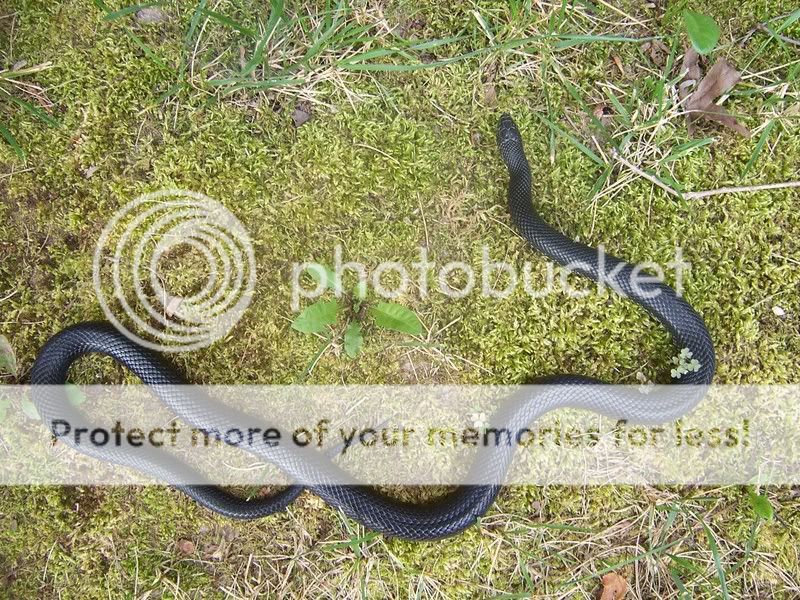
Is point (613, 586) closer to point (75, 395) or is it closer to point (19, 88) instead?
point (75, 395)

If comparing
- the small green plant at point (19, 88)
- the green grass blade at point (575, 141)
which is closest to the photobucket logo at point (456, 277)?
the green grass blade at point (575, 141)

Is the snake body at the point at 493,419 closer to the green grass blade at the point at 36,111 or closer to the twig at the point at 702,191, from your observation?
the twig at the point at 702,191

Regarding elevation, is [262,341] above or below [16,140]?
below

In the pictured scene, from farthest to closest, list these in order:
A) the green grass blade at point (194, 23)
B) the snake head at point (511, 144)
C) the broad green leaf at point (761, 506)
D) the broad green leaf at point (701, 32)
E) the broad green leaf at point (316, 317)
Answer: the snake head at point (511, 144)
the broad green leaf at point (761, 506)
the broad green leaf at point (316, 317)
the green grass blade at point (194, 23)
the broad green leaf at point (701, 32)

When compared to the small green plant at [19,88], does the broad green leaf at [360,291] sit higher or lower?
lower

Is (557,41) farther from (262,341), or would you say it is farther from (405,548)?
(405,548)

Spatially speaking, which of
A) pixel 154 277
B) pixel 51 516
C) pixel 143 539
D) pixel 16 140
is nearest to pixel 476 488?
pixel 143 539
